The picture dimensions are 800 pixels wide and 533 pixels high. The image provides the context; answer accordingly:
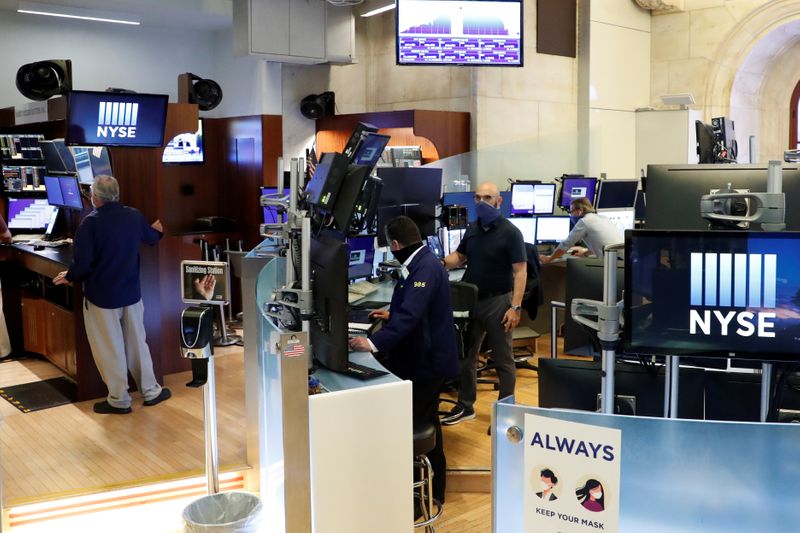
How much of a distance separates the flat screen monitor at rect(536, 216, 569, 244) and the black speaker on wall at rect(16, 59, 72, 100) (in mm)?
4639

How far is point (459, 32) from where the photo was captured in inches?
373

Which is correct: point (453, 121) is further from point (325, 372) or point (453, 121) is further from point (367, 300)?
point (325, 372)

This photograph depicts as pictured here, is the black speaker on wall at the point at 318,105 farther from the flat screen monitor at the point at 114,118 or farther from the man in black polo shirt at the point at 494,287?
the man in black polo shirt at the point at 494,287

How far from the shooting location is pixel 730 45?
11.4 metres

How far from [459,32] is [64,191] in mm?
4827

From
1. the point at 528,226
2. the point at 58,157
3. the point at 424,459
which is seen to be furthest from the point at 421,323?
the point at 528,226

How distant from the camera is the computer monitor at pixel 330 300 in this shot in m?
2.71

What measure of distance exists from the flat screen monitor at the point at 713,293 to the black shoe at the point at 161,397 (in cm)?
447

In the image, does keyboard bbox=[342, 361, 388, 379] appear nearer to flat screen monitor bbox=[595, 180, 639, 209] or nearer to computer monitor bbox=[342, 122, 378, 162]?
computer monitor bbox=[342, 122, 378, 162]

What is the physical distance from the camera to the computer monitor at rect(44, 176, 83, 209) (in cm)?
639

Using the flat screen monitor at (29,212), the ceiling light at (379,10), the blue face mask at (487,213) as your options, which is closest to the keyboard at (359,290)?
the blue face mask at (487,213)

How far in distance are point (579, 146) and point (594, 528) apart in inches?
394

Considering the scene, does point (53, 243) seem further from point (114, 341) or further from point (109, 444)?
point (109, 444)

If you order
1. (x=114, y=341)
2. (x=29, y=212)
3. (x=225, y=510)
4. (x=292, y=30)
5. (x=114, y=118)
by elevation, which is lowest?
(x=225, y=510)
